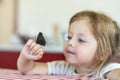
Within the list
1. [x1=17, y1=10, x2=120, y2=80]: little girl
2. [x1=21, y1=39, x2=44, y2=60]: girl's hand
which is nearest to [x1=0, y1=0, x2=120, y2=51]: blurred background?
[x1=17, y1=10, x2=120, y2=80]: little girl

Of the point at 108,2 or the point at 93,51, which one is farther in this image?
the point at 108,2

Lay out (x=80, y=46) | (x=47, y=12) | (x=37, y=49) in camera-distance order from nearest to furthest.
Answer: (x=37, y=49), (x=80, y=46), (x=47, y=12)

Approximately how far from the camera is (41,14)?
407 centimetres

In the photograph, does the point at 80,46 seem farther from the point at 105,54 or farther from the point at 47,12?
the point at 47,12

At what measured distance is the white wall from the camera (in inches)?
155

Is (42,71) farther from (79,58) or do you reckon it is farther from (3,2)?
(3,2)

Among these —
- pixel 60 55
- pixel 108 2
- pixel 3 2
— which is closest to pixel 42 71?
pixel 60 55

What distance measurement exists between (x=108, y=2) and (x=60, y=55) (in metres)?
1.28

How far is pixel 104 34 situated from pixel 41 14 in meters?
Result: 2.92

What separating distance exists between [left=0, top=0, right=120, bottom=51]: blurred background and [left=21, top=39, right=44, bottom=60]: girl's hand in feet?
8.68

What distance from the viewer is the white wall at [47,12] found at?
12.9 feet

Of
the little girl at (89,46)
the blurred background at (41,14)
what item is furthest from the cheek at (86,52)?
the blurred background at (41,14)

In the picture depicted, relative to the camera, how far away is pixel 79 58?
46.8 inches

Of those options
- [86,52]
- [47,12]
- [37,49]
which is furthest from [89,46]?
[47,12]
